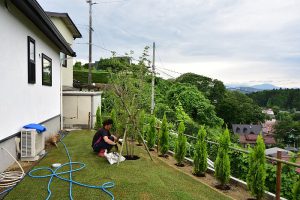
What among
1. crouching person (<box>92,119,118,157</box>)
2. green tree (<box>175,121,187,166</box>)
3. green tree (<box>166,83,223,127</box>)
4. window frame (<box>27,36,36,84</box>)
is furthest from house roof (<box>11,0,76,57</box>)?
green tree (<box>166,83,223,127</box>)

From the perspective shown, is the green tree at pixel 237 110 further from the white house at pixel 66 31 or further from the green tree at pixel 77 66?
the white house at pixel 66 31

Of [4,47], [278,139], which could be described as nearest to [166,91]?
[4,47]

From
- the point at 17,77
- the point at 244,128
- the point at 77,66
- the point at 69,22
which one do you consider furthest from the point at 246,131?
the point at 17,77

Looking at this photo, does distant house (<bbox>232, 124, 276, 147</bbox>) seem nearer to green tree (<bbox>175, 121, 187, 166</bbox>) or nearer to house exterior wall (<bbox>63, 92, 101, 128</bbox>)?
house exterior wall (<bbox>63, 92, 101, 128</bbox>)

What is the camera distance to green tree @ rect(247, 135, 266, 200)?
4789 millimetres

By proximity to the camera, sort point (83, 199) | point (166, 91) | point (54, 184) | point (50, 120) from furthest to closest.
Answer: point (166, 91)
point (50, 120)
point (54, 184)
point (83, 199)

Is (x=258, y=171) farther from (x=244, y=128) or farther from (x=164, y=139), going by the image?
(x=244, y=128)

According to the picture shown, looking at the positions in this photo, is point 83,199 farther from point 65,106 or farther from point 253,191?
point 65,106

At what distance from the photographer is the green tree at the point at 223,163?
5425mm

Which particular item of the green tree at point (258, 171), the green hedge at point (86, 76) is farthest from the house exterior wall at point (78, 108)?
the green hedge at point (86, 76)

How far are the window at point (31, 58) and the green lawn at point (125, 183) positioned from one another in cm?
222

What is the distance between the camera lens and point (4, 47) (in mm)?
5438

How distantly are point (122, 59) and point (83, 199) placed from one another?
16.8 feet

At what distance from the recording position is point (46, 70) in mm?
9383
